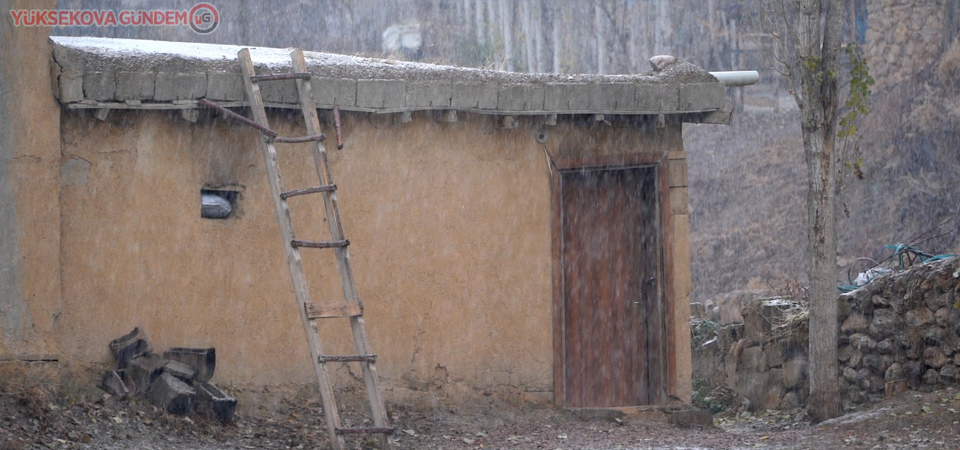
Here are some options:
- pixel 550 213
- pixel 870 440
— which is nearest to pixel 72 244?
pixel 550 213

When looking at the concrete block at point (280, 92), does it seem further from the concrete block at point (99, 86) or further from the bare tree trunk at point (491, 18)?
the bare tree trunk at point (491, 18)

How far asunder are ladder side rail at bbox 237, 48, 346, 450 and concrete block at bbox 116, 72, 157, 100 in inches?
22.2

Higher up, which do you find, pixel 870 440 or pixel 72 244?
pixel 72 244

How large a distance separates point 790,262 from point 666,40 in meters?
7.69

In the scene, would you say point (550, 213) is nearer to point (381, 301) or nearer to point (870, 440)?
point (381, 301)

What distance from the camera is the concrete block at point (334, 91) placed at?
21.3 feet

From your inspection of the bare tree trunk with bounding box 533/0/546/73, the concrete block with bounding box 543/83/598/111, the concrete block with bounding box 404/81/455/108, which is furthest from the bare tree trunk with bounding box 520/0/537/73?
the concrete block with bounding box 404/81/455/108

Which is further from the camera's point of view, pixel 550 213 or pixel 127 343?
pixel 550 213

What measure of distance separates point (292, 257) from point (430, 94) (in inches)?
67.1

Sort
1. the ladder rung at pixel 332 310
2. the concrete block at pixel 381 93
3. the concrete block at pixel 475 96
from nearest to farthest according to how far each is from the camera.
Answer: the ladder rung at pixel 332 310, the concrete block at pixel 381 93, the concrete block at pixel 475 96

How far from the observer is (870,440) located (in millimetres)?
6512

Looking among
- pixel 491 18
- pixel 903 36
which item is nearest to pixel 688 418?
pixel 903 36

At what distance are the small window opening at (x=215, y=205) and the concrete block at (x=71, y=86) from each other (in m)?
0.96

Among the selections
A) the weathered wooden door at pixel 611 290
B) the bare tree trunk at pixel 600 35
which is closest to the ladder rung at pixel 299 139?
the weathered wooden door at pixel 611 290
